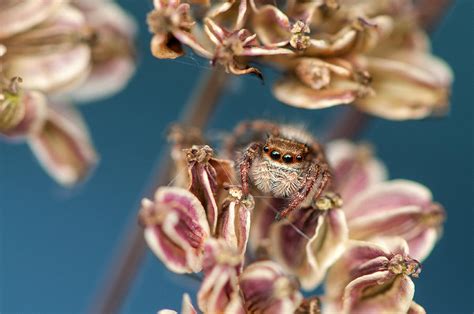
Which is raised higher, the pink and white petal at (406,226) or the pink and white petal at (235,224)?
the pink and white petal at (406,226)

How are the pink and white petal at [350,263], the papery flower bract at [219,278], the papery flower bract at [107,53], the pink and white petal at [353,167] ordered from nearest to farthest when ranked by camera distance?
the papery flower bract at [219,278], the pink and white petal at [350,263], the pink and white petal at [353,167], the papery flower bract at [107,53]

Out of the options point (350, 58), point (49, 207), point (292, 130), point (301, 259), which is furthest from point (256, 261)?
point (49, 207)

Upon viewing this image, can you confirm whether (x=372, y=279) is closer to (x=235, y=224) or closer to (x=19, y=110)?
(x=235, y=224)

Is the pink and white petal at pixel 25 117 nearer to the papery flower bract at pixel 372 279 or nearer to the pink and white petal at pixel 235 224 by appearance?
the pink and white petal at pixel 235 224

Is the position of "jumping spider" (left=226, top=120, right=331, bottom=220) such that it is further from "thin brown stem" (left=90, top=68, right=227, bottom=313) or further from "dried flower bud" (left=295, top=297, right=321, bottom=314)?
"thin brown stem" (left=90, top=68, right=227, bottom=313)

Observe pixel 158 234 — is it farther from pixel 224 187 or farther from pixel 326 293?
pixel 326 293

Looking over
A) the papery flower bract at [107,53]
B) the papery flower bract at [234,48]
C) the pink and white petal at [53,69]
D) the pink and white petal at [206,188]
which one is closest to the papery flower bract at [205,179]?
the pink and white petal at [206,188]

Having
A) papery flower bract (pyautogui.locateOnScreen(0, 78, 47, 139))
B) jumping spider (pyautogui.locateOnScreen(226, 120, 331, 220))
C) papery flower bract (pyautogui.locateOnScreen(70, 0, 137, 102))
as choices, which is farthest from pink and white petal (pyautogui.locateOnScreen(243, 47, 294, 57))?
papery flower bract (pyautogui.locateOnScreen(70, 0, 137, 102))

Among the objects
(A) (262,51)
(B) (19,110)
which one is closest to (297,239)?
(A) (262,51)
